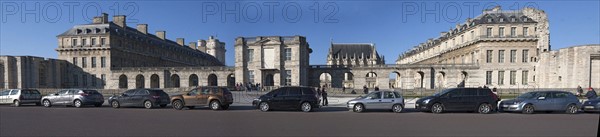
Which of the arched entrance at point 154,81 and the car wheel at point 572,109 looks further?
the arched entrance at point 154,81

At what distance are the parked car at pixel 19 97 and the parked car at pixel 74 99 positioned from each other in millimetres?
1400

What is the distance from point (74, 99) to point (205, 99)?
8.51 meters

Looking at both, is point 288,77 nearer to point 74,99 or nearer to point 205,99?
point 205,99

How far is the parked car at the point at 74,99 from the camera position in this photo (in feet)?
61.4

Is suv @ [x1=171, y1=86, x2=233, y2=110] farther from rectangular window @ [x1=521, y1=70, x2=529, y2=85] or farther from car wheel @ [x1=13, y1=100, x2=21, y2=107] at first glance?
rectangular window @ [x1=521, y1=70, x2=529, y2=85]

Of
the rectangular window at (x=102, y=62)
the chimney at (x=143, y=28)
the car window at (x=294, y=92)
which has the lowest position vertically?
the car window at (x=294, y=92)

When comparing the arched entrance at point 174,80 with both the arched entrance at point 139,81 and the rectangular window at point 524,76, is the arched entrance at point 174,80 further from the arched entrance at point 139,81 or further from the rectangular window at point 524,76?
the rectangular window at point 524,76

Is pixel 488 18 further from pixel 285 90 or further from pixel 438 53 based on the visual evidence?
pixel 285 90

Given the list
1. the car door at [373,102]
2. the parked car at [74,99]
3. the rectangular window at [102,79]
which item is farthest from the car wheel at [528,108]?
the rectangular window at [102,79]

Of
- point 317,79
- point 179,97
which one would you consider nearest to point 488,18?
point 317,79

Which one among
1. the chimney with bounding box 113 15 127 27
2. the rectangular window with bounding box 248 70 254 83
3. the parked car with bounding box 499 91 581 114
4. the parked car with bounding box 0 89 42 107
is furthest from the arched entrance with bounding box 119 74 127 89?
the parked car with bounding box 499 91 581 114

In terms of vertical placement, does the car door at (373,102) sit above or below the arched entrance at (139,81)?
above

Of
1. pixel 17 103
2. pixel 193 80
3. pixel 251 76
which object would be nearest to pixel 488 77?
pixel 251 76

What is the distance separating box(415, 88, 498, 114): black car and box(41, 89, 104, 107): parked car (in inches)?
742
